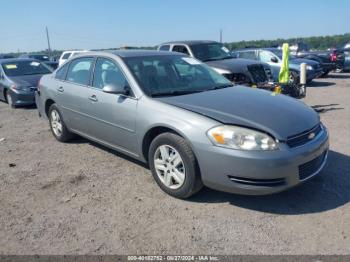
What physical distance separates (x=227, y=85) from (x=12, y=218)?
3.15 m

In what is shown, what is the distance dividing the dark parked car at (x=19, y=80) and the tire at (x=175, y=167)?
7.69 metres

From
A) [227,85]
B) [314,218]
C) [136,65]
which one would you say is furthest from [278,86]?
[314,218]

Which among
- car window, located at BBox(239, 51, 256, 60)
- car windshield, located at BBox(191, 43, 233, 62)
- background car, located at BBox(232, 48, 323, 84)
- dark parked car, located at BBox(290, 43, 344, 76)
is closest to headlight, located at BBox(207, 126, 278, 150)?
car windshield, located at BBox(191, 43, 233, 62)

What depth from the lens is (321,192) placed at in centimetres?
401

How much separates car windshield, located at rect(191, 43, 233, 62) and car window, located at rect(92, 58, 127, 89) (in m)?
6.10

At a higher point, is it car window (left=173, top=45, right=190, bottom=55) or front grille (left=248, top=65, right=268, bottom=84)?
car window (left=173, top=45, right=190, bottom=55)

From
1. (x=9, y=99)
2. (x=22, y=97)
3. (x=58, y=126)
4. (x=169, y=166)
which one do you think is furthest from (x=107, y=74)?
(x=9, y=99)

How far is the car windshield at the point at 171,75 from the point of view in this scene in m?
4.43

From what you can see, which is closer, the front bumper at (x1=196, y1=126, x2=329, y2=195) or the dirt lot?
the dirt lot

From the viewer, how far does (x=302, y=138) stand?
11.9 feet

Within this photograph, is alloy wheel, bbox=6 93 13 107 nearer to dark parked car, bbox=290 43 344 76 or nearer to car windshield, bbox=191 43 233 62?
car windshield, bbox=191 43 233 62

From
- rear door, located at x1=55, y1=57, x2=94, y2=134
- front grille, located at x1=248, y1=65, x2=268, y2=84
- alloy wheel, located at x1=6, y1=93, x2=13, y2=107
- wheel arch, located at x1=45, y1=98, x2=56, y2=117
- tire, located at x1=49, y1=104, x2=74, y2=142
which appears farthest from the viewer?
alloy wheel, located at x1=6, y1=93, x2=13, y2=107

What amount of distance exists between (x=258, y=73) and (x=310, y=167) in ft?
23.3

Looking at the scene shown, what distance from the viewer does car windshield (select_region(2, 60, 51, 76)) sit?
37.2 ft
